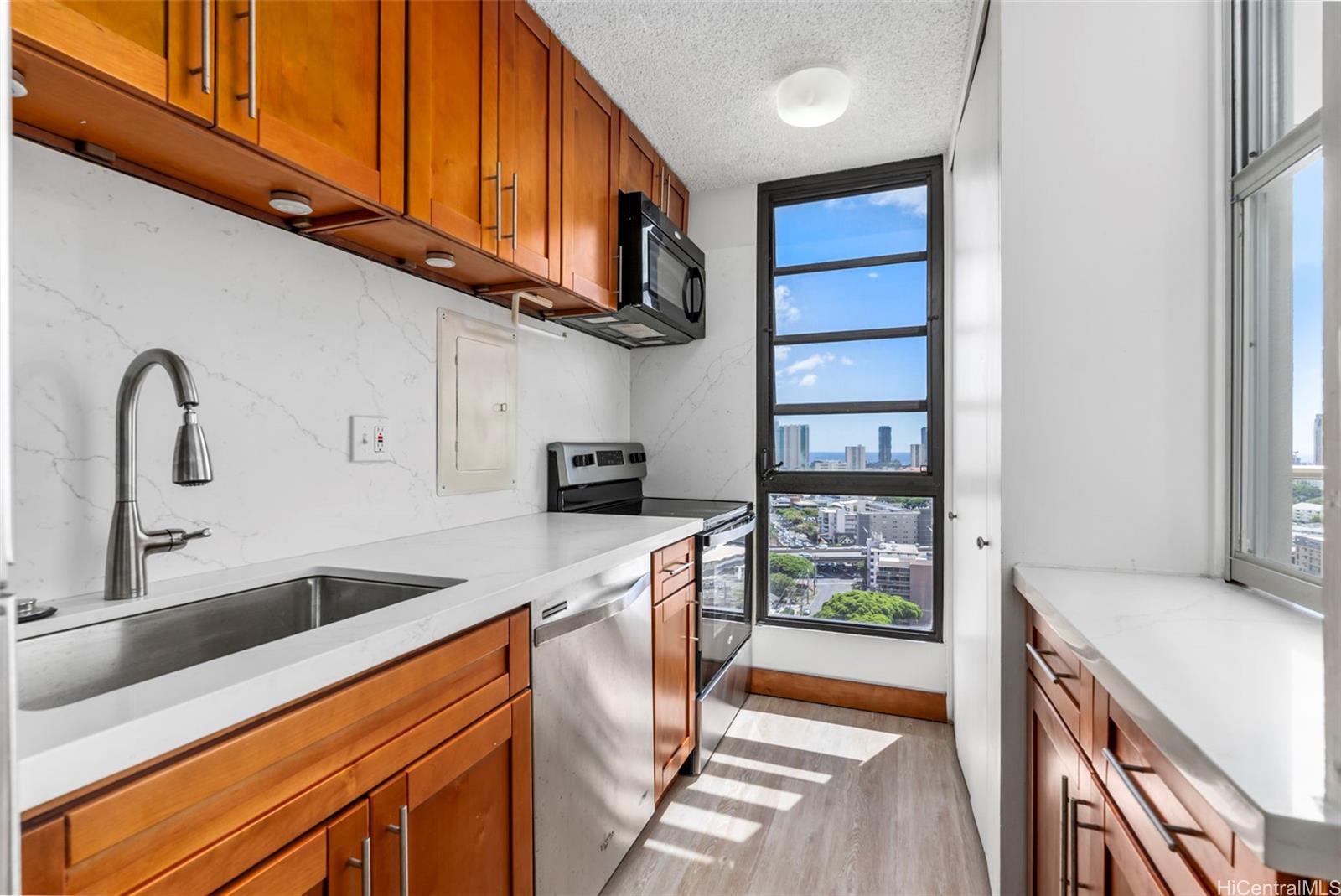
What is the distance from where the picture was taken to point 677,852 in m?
1.81

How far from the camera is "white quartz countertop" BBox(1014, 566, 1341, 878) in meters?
0.52

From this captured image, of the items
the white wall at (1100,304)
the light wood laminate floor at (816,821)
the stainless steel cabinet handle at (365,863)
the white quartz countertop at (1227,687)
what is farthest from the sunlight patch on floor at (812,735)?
the stainless steel cabinet handle at (365,863)

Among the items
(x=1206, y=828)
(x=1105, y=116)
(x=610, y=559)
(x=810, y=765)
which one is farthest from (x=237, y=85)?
(x=810, y=765)

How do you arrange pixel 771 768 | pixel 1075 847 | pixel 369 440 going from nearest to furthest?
pixel 1075 847, pixel 369 440, pixel 771 768

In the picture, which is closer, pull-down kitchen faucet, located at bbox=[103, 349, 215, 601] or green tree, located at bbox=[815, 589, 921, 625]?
pull-down kitchen faucet, located at bbox=[103, 349, 215, 601]

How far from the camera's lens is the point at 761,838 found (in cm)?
187

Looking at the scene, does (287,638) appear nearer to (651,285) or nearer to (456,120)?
(456,120)

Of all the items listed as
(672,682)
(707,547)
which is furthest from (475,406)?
(672,682)

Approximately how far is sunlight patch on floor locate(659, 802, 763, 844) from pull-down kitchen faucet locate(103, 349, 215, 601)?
5.25 ft

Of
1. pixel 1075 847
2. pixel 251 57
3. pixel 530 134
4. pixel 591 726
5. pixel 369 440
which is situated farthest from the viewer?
pixel 530 134

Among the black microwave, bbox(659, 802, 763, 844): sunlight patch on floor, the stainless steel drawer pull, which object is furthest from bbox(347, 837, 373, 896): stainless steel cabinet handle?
the black microwave

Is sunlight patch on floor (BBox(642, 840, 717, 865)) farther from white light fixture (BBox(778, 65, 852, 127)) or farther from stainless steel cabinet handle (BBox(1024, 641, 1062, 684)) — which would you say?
white light fixture (BBox(778, 65, 852, 127))

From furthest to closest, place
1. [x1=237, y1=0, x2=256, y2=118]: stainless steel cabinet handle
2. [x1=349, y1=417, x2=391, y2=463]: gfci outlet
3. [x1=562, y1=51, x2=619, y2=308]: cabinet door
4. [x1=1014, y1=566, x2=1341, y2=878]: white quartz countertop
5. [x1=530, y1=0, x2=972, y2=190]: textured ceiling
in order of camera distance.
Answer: [x1=562, y1=51, x2=619, y2=308]: cabinet door → [x1=530, y1=0, x2=972, y2=190]: textured ceiling → [x1=349, y1=417, x2=391, y2=463]: gfci outlet → [x1=237, y1=0, x2=256, y2=118]: stainless steel cabinet handle → [x1=1014, y1=566, x2=1341, y2=878]: white quartz countertop

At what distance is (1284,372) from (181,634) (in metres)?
2.08
